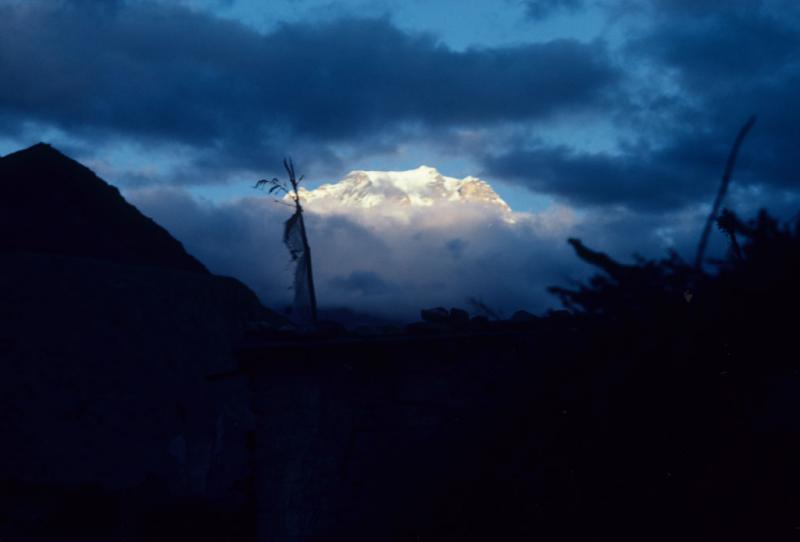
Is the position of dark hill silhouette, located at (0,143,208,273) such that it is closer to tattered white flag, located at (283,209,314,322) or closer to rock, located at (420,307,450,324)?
tattered white flag, located at (283,209,314,322)

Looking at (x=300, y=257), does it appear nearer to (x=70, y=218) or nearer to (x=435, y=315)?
(x=70, y=218)

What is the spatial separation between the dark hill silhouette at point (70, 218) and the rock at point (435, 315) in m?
12.4

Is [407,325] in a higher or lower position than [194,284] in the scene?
lower

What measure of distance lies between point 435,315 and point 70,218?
46.8 ft

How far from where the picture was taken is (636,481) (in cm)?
590

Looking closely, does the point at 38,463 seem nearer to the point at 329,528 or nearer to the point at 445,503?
the point at 329,528

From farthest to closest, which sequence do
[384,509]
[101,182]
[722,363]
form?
[101,182]
[384,509]
[722,363]

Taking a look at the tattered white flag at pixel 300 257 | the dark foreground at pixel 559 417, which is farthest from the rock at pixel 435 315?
the tattered white flag at pixel 300 257

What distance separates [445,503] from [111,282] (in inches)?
510

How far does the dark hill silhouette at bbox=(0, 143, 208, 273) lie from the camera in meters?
18.8

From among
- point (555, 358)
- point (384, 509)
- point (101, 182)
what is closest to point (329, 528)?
point (384, 509)

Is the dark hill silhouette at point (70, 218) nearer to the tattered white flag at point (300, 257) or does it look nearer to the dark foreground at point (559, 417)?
the tattered white flag at point (300, 257)

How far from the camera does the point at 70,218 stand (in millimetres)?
19938

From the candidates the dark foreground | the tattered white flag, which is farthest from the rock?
the tattered white flag
